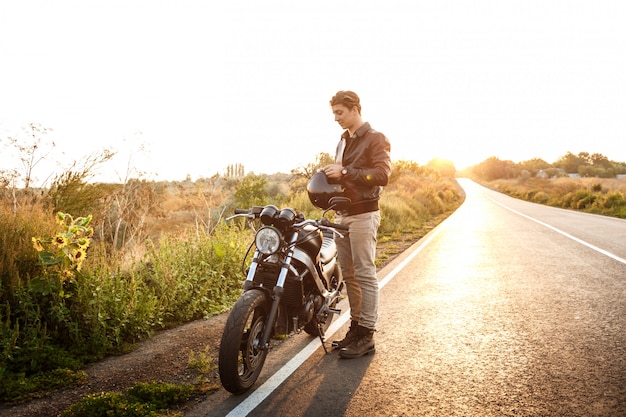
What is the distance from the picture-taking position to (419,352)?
178 inches

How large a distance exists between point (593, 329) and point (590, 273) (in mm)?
3410

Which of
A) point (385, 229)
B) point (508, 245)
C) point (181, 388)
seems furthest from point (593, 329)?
point (385, 229)

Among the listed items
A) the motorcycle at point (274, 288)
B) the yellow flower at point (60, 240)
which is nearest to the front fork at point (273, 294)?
the motorcycle at point (274, 288)

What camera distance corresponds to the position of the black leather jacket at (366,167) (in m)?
4.21

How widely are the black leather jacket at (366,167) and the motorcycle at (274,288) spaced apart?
21 cm

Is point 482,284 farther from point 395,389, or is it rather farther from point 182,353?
point 182,353

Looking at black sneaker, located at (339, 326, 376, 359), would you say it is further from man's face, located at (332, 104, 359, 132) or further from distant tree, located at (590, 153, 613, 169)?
distant tree, located at (590, 153, 613, 169)

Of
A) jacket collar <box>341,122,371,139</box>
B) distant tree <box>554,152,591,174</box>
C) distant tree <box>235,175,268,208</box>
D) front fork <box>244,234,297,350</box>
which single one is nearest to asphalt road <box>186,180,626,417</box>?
front fork <box>244,234,297,350</box>

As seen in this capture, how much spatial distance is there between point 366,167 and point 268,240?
1222 mm

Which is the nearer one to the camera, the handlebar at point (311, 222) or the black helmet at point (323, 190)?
the handlebar at point (311, 222)

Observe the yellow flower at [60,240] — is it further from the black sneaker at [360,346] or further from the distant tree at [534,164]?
the distant tree at [534,164]

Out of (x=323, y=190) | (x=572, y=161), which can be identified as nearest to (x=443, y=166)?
(x=572, y=161)

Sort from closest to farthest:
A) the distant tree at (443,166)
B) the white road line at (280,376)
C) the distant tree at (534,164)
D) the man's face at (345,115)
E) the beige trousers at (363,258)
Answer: the white road line at (280,376) < the man's face at (345,115) < the beige trousers at (363,258) < the distant tree at (443,166) < the distant tree at (534,164)

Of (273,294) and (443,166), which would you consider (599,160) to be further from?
(273,294)
